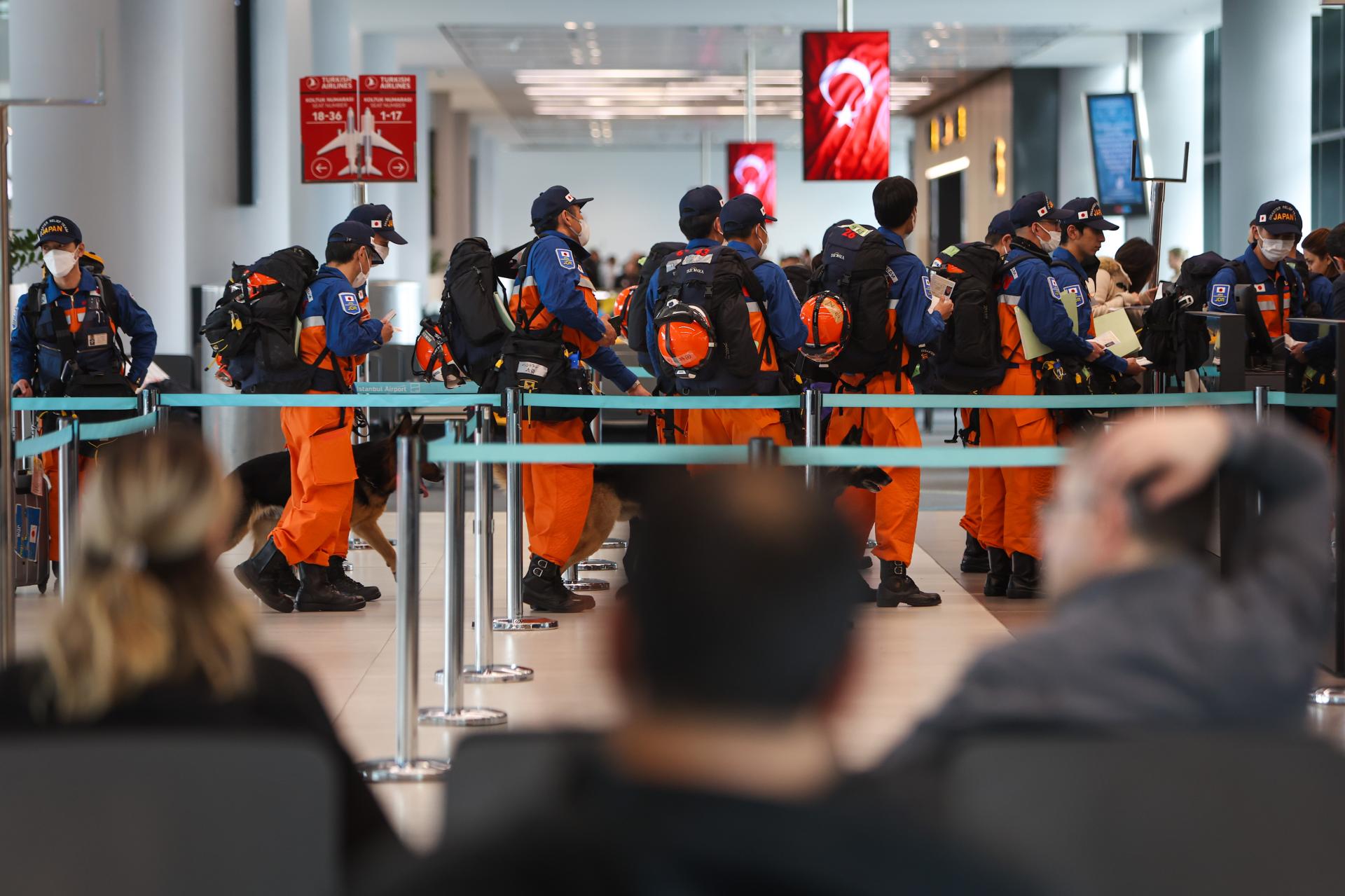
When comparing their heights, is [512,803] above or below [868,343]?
below

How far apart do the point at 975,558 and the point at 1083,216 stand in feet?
5.75

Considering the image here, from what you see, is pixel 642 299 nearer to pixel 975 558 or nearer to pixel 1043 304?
pixel 1043 304

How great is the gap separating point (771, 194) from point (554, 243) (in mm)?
11481

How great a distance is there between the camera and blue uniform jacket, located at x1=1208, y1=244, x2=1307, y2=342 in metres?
7.23

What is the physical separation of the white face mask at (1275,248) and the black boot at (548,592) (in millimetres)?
3740

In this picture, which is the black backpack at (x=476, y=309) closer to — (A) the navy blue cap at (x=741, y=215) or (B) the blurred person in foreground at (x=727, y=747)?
(A) the navy blue cap at (x=741, y=215)

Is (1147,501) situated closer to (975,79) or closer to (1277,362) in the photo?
(1277,362)

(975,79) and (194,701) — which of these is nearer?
(194,701)

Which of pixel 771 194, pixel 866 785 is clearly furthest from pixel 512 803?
pixel 771 194

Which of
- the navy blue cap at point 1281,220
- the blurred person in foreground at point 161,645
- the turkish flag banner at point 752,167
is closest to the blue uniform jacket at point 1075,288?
the navy blue cap at point 1281,220

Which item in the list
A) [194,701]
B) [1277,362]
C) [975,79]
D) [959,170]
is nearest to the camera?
[194,701]

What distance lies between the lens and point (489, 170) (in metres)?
36.1

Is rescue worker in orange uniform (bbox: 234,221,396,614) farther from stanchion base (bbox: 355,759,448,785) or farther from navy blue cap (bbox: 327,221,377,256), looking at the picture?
stanchion base (bbox: 355,759,448,785)

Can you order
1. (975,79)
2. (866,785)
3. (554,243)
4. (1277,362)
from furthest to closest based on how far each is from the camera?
(975,79)
(1277,362)
(554,243)
(866,785)
